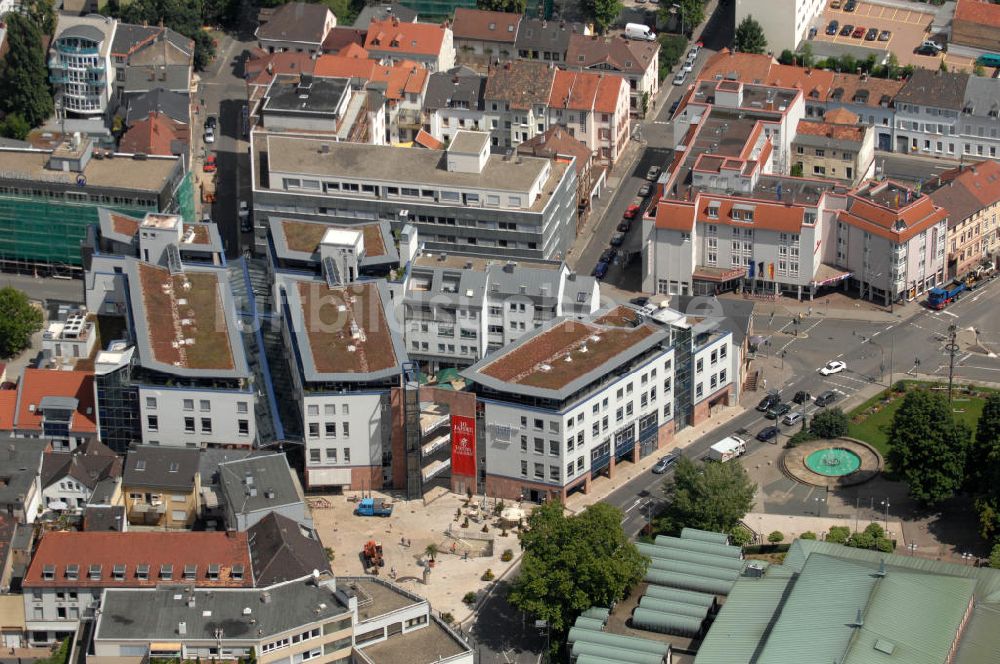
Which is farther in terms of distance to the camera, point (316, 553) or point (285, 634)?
point (316, 553)

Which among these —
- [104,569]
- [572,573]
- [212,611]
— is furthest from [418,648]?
[104,569]

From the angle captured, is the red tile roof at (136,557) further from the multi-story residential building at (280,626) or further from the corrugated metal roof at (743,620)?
the corrugated metal roof at (743,620)

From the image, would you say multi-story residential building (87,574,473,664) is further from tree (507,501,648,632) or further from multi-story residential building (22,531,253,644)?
tree (507,501,648,632)

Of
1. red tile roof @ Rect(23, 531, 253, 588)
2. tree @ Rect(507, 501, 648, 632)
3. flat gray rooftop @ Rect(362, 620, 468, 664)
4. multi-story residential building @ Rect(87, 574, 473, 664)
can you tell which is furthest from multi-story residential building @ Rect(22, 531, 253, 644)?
tree @ Rect(507, 501, 648, 632)

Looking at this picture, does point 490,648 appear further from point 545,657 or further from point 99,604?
point 99,604

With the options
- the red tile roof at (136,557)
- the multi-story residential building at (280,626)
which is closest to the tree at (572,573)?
the multi-story residential building at (280,626)

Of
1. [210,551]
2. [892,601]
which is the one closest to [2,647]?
[210,551]
